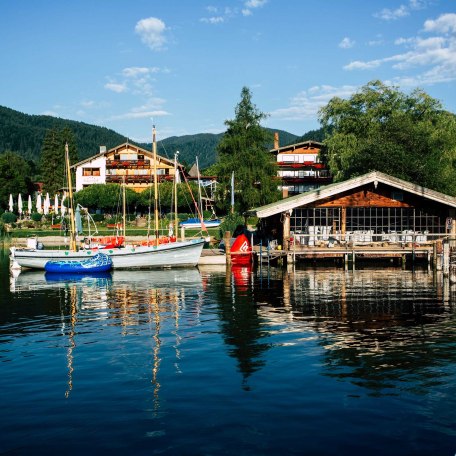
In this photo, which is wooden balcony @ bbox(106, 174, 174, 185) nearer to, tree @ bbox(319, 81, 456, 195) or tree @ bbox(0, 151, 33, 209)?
tree @ bbox(0, 151, 33, 209)

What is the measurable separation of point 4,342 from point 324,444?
38.6ft

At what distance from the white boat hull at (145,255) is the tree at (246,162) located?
82.9 ft

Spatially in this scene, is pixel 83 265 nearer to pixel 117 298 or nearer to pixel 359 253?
pixel 117 298

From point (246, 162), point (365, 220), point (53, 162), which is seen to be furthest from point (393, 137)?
point (53, 162)

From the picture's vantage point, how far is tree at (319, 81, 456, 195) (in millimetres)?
46688

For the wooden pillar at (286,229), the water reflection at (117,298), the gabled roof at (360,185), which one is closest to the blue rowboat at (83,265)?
the water reflection at (117,298)

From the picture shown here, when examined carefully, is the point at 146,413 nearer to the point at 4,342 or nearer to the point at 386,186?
the point at 4,342

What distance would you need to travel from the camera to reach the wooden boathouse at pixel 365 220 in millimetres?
38656

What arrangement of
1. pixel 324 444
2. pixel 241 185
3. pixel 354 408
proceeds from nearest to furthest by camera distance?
pixel 324 444, pixel 354 408, pixel 241 185

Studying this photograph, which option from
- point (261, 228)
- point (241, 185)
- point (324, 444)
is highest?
point (241, 185)

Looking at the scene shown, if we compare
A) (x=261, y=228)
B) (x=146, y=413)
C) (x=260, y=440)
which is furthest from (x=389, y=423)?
(x=261, y=228)

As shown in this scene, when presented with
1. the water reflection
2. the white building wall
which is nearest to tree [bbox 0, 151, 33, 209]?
the white building wall

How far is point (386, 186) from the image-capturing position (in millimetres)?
40312

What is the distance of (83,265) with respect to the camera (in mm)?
38750
